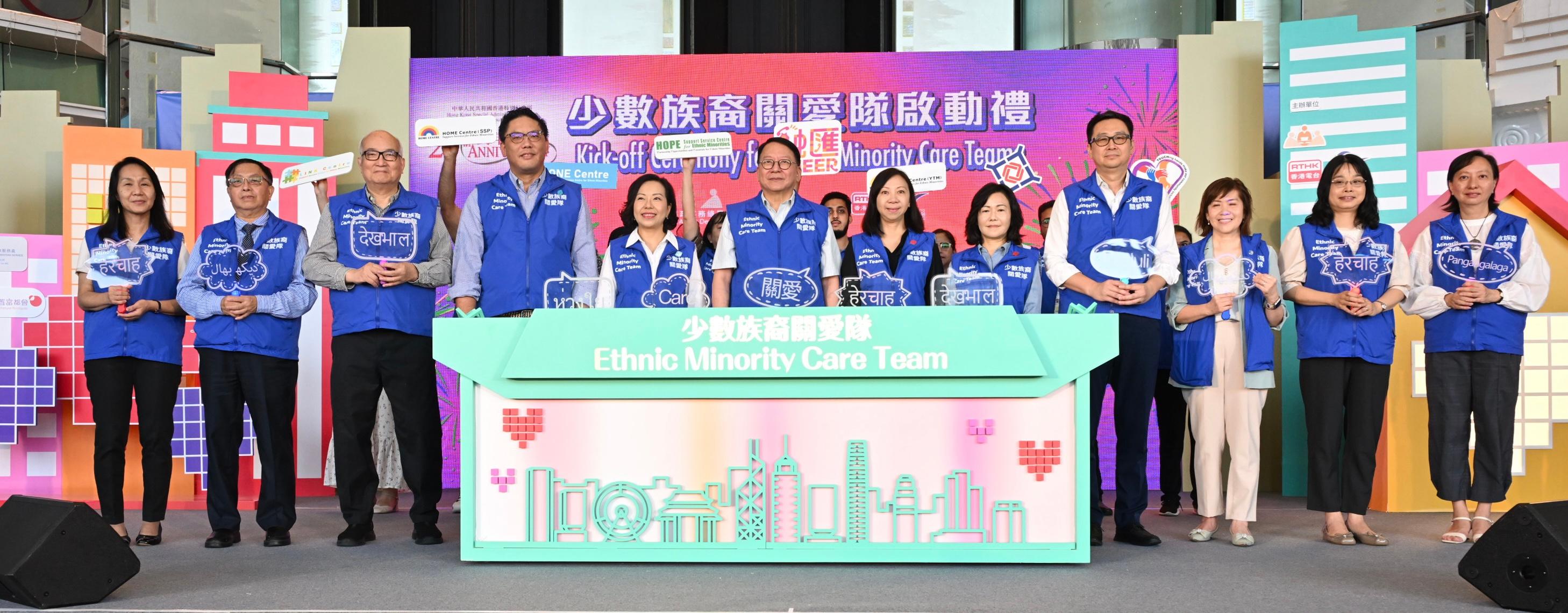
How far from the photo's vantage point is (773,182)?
3932 mm

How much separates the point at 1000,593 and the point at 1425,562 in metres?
1.47

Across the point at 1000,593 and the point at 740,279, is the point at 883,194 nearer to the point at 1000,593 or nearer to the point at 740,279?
the point at 740,279

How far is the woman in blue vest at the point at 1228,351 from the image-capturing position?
3.99 metres

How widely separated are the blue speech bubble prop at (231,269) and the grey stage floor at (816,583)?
863 mm

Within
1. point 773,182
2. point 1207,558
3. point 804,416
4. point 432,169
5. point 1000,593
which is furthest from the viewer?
point 432,169

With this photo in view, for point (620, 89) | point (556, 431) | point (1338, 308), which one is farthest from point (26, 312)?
point (1338, 308)

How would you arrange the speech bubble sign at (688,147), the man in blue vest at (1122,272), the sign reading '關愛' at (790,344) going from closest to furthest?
the sign reading '關愛' at (790,344) → the man in blue vest at (1122,272) → the speech bubble sign at (688,147)

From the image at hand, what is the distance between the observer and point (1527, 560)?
2863 mm

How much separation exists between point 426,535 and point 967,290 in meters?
1.95

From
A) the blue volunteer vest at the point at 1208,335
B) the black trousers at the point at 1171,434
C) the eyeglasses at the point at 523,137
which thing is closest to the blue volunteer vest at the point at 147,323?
the eyeglasses at the point at 523,137

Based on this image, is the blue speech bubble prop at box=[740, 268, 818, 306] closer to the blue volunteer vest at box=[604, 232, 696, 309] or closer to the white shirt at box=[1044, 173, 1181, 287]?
the blue volunteer vest at box=[604, 232, 696, 309]

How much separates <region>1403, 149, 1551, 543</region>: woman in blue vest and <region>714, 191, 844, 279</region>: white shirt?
6.58ft

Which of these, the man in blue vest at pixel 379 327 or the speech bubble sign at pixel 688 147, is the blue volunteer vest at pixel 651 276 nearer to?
the speech bubble sign at pixel 688 147

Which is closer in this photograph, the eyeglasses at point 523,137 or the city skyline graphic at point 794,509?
the city skyline graphic at point 794,509
